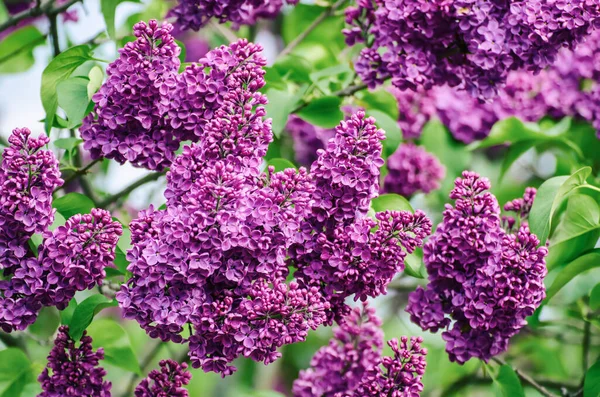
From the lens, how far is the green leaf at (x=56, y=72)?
6.03 feet

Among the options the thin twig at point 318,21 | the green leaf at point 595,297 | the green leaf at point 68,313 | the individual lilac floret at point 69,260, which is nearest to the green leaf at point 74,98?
the individual lilac floret at point 69,260

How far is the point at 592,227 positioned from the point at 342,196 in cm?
67

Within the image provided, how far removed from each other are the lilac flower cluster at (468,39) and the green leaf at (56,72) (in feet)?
2.30

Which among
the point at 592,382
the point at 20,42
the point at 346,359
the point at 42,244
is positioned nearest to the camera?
the point at 42,244

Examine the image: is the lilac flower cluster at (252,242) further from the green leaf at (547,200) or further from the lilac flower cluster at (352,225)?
the green leaf at (547,200)

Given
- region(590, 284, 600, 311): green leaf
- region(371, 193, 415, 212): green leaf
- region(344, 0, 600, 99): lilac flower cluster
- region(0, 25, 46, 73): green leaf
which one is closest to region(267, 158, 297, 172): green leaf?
region(371, 193, 415, 212): green leaf

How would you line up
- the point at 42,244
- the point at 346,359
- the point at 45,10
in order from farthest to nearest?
the point at 45,10, the point at 346,359, the point at 42,244

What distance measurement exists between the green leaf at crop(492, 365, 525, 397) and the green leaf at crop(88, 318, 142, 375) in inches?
33.6

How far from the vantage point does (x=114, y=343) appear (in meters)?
1.89

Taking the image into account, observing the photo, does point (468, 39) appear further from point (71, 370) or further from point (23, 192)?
point (71, 370)

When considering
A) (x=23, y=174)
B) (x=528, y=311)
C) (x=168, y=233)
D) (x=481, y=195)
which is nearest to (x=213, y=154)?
(x=168, y=233)

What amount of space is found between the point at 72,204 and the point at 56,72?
34 cm

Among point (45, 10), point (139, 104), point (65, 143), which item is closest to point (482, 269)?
point (139, 104)

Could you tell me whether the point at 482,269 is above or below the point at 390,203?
below
